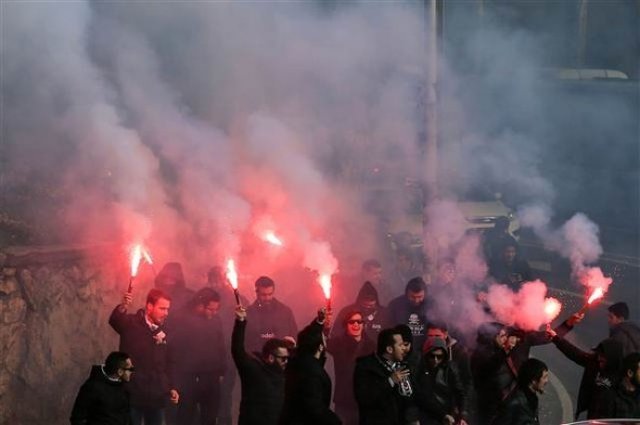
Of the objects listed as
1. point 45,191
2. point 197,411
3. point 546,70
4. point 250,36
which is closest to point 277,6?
point 250,36

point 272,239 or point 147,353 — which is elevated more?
point 147,353

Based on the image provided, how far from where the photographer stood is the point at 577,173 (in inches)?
813

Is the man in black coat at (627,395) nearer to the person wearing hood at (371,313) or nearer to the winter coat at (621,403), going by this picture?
the winter coat at (621,403)

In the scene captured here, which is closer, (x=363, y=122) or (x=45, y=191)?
(x=45, y=191)

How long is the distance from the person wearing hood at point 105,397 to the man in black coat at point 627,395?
9.99ft

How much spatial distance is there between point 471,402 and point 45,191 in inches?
187

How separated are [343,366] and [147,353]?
4.60ft

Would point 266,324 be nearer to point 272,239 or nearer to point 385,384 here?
point 272,239

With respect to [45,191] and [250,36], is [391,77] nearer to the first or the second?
[250,36]

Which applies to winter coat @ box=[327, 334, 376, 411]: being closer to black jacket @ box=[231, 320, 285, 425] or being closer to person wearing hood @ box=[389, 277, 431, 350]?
person wearing hood @ box=[389, 277, 431, 350]

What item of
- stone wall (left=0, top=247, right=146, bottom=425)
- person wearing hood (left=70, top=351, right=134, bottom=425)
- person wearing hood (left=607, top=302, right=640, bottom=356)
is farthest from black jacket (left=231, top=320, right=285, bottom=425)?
person wearing hood (left=607, top=302, right=640, bottom=356)

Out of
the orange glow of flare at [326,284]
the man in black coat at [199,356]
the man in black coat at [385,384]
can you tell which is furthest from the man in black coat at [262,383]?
the man in black coat at [199,356]

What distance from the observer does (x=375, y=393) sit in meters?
5.57

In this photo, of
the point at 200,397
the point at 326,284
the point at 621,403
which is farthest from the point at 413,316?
the point at 621,403
